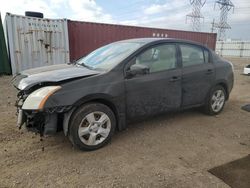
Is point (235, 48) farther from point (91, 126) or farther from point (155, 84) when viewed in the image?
point (91, 126)

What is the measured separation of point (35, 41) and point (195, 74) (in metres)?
7.43

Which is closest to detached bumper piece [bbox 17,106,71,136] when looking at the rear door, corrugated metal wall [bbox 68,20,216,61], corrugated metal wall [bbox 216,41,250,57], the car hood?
the car hood

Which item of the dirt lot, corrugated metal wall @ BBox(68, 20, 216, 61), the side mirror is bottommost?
the dirt lot

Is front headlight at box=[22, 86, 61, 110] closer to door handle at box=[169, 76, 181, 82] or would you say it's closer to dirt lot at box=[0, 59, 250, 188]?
dirt lot at box=[0, 59, 250, 188]

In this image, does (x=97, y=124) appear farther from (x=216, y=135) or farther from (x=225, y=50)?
(x=225, y=50)

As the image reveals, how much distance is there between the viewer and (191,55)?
4.09 meters

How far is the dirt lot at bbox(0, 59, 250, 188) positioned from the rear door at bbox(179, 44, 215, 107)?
52 centimetres

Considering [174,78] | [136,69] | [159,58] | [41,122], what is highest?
[159,58]

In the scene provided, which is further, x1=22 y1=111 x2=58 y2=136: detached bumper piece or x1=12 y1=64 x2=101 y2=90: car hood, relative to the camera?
x1=12 y1=64 x2=101 y2=90: car hood

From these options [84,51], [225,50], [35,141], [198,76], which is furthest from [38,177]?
[225,50]

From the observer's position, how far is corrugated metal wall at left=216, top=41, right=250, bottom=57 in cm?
3428

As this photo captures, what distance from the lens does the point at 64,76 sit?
291 centimetres

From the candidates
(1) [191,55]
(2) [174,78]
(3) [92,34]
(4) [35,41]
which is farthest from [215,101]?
(4) [35,41]

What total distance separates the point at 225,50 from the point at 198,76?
3910 cm
